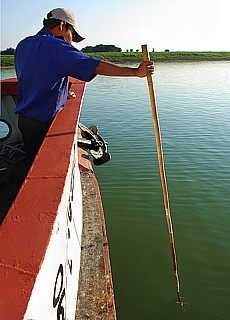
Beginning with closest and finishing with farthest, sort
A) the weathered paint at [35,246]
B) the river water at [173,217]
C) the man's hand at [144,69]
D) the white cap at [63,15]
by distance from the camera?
1. the weathered paint at [35,246]
2. the man's hand at [144,69]
3. the white cap at [63,15]
4. the river water at [173,217]

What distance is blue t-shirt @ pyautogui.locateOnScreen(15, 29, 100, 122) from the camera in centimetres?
250

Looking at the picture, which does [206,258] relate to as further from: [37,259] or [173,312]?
[37,259]

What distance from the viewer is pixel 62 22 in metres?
2.88

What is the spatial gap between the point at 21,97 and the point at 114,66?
1.11 m

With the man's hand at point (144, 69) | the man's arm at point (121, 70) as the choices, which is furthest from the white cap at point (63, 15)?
the man's hand at point (144, 69)

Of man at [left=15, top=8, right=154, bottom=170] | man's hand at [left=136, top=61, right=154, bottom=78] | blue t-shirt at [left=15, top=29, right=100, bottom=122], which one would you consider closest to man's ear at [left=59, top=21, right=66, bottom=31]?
man at [left=15, top=8, right=154, bottom=170]

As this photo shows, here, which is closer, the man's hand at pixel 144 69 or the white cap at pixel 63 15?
the man's hand at pixel 144 69

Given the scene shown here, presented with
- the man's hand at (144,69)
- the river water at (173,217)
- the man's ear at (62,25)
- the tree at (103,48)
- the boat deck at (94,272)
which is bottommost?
the river water at (173,217)

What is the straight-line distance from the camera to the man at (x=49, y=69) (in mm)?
2506

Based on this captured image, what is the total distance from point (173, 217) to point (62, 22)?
3888mm

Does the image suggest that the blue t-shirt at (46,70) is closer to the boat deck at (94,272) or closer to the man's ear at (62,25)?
the man's ear at (62,25)

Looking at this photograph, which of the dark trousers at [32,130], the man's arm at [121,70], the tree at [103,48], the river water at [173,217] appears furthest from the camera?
the tree at [103,48]

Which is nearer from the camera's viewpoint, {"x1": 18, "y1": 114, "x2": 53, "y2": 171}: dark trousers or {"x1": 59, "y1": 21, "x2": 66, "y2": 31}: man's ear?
{"x1": 59, "y1": 21, "x2": 66, "y2": 31}: man's ear

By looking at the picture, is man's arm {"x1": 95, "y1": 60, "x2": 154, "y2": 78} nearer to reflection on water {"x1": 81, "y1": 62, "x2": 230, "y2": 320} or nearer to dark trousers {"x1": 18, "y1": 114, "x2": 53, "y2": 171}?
dark trousers {"x1": 18, "y1": 114, "x2": 53, "y2": 171}
